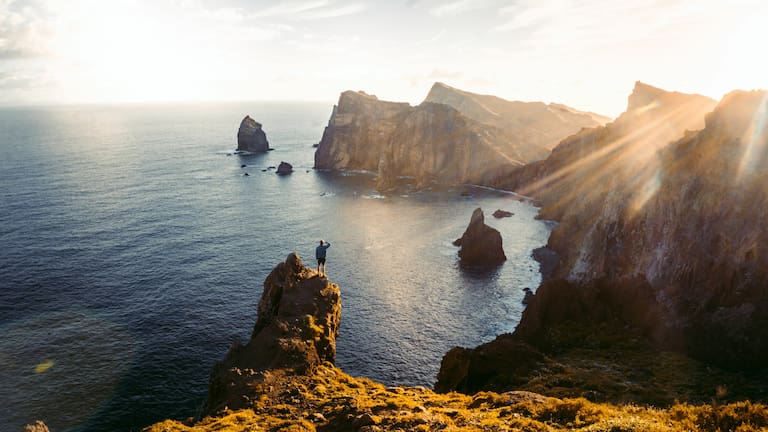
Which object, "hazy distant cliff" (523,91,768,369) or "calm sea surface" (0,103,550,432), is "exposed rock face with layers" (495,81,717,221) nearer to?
"hazy distant cliff" (523,91,768,369)

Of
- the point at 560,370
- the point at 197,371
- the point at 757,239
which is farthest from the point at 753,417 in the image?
the point at 197,371

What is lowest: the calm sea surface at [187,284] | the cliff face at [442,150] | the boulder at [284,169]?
the calm sea surface at [187,284]

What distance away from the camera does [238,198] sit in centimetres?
14662

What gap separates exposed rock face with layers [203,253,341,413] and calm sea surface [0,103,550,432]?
1903 cm

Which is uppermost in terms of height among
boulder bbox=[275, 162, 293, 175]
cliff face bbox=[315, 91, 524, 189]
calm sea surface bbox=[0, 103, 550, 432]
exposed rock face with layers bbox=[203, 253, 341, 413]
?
cliff face bbox=[315, 91, 524, 189]

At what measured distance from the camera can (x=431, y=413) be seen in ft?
83.6

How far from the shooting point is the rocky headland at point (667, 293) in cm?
3962

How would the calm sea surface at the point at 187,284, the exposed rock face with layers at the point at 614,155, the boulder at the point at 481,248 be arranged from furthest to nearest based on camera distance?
the boulder at the point at 481,248 → the exposed rock face with layers at the point at 614,155 → the calm sea surface at the point at 187,284

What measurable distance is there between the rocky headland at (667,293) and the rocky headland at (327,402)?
10372 millimetres

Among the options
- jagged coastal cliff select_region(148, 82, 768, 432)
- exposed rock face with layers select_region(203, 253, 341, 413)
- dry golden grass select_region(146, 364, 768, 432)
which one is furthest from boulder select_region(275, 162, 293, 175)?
dry golden grass select_region(146, 364, 768, 432)

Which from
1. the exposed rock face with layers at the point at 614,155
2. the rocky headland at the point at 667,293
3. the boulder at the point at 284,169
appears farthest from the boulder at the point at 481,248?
the boulder at the point at 284,169

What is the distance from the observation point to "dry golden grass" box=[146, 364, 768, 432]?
819 inches

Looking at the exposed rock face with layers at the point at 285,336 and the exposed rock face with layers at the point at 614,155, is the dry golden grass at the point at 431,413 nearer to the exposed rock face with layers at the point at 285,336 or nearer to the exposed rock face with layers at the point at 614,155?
the exposed rock face with layers at the point at 285,336

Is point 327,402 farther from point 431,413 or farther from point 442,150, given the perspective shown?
point 442,150
